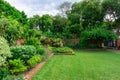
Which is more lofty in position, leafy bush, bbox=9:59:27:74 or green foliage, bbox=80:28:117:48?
green foliage, bbox=80:28:117:48

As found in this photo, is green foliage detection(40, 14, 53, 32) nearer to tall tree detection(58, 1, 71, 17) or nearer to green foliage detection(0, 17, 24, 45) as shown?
tall tree detection(58, 1, 71, 17)

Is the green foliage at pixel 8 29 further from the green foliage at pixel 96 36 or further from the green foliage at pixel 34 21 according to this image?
the green foliage at pixel 34 21

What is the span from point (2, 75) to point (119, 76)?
17.8ft

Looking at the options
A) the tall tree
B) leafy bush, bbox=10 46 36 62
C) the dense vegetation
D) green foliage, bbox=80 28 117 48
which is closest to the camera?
leafy bush, bbox=10 46 36 62

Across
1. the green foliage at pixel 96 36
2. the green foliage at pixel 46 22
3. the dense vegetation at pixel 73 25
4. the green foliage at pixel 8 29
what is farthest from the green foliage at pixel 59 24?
the green foliage at pixel 8 29

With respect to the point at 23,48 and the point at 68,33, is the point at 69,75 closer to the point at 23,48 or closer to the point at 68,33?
the point at 23,48

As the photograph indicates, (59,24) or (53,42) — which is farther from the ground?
(59,24)

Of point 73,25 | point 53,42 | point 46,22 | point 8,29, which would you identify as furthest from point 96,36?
point 8,29

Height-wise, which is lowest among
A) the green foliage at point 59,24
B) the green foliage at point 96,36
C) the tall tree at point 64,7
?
the green foliage at point 96,36

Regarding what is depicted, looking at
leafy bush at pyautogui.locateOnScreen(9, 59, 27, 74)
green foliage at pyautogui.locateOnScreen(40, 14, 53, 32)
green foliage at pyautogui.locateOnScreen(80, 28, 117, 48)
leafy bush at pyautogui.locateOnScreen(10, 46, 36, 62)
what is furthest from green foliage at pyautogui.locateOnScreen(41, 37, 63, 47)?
leafy bush at pyautogui.locateOnScreen(9, 59, 27, 74)

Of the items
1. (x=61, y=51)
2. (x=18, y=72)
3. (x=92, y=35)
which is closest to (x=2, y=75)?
(x=18, y=72)

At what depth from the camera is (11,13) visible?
62.1 ft

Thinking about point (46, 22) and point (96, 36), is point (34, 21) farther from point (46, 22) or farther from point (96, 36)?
point (96, 36)

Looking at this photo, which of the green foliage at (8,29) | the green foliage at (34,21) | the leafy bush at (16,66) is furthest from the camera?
the green foliage at (34,21)
